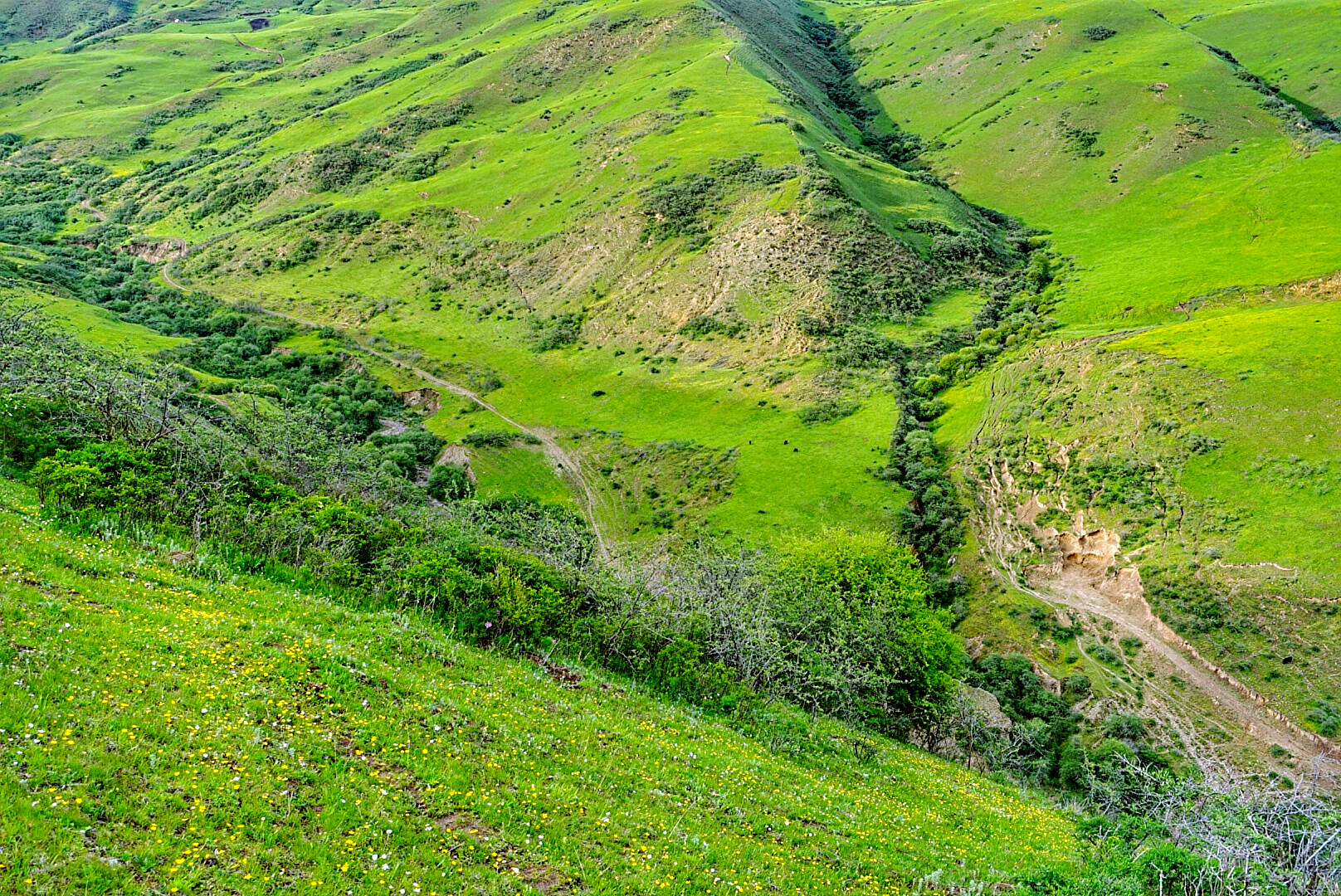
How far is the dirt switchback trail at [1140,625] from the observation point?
5094 centimetres

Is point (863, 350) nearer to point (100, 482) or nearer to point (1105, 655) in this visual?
point (1105, 655)

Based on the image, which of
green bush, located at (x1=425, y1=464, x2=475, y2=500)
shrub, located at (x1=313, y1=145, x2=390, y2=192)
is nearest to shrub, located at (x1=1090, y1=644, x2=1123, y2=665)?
green bush, located at (x1=425, y1=464, x2=475, y2=500)

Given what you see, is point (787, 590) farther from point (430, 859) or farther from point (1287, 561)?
point (1287, 561)

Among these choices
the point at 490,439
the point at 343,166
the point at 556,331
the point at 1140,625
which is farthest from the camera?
the point at 343,166

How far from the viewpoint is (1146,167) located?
487 ft

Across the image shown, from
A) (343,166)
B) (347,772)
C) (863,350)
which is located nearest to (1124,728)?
(347,772)

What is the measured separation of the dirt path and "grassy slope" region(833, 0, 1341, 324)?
73829mm

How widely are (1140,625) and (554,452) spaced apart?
66532mm

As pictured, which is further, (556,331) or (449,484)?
(556,331)

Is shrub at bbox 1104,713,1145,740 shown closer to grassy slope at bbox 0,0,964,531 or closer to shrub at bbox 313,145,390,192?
grassy slope at bbox 0,0,964,531

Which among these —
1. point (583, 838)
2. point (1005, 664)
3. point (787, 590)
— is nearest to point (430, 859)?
point (583, 838)

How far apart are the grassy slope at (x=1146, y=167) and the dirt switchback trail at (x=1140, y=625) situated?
46.4 m

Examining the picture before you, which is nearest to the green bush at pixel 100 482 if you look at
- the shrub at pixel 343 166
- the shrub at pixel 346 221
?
the shrub at pixel 346 221

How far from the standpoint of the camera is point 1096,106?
166m
